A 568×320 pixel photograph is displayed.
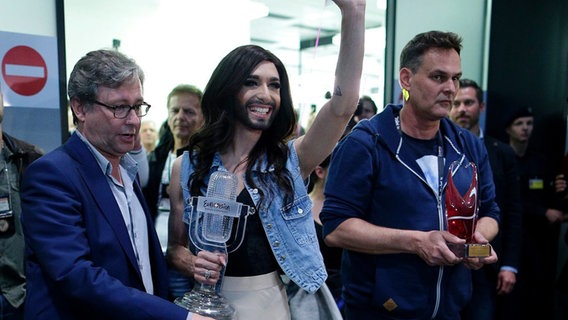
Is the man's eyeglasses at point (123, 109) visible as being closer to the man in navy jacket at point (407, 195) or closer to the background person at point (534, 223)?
the man in navy jacket at point (407, 195)

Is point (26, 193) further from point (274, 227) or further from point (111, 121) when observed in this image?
point (274, 227)

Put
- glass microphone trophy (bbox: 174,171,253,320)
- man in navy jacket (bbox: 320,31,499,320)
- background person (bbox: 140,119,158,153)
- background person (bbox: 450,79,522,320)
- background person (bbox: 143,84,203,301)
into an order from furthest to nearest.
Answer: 1. background person (bbox: 140,119,158,153)
2. background person (bbox: 450,79,522,320)
3. background person (bbox: 143,84,203,301)
4. man in navy jacket (bbox: 320,31,499,320)
5. glass microphone trophy (bbox: 174,171,253,320)

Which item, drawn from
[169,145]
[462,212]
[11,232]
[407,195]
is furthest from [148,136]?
[462,212]

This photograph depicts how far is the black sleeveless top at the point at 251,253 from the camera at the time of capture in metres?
1.51

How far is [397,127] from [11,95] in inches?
73.0

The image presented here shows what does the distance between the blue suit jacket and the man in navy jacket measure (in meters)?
0.85

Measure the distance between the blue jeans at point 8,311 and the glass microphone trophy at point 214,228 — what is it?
1.02 m

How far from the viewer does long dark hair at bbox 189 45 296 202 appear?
5.15ft

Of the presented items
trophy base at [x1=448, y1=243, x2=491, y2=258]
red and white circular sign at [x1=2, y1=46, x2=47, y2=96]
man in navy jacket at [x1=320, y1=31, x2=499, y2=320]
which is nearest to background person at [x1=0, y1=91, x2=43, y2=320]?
red and white circular sign at [x1=2, y1=46, x2=47, y2=96]

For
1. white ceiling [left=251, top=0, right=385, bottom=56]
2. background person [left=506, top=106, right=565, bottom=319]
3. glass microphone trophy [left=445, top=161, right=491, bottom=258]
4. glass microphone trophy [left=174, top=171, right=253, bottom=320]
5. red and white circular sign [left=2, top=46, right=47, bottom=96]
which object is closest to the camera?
glass microphone trophy [left=174, top=171, right=253, bottom=320]

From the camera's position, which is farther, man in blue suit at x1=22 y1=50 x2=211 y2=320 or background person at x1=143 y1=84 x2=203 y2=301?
background person at x1=143 y1=84 x2=203 y2=301

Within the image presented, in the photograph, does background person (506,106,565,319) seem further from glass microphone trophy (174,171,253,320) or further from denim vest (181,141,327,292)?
glass microphone trophy (174,171,253,320)

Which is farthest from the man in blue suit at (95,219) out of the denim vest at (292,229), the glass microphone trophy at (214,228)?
the denim vest at (292,229)

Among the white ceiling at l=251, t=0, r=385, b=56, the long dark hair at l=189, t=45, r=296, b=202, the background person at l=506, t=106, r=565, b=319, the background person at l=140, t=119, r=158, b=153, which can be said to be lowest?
the background person at l=506, t=106, r=565, b=319
